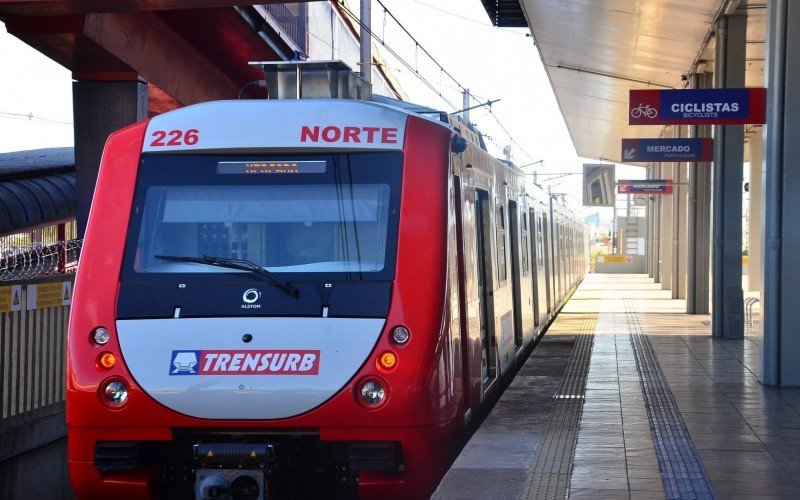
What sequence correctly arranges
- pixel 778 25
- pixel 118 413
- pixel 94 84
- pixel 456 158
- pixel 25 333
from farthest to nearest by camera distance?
1. pixel 94 84
2. pixel 778 25
3. pixel 25 333
4. pixel 456 158
5. pixel 118 413

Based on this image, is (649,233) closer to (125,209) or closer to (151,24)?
(151,24)

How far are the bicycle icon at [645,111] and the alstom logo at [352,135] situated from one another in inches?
328

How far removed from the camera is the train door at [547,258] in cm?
1855

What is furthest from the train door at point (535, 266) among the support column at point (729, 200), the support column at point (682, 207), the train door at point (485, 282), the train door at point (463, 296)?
the support column at point (682, 207)

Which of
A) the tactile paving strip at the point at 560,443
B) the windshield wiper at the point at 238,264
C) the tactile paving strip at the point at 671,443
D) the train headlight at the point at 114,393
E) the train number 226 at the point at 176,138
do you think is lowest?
the tactile paving strip at the point at 671,443

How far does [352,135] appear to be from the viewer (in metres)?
7.05

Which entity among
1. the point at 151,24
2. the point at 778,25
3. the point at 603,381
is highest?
the point at 151,24

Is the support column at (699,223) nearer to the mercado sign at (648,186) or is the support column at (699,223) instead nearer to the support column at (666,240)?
the mercado sign at (648,186)

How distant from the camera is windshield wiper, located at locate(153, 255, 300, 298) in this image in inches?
261

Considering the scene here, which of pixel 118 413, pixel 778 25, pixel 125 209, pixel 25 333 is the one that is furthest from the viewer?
pixel 778 25

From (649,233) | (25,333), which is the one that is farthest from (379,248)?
(649,233)

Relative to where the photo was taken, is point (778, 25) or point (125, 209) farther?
point (778, 25)

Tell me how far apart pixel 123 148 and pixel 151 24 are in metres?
Answer: 14.1

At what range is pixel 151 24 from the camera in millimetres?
20672
